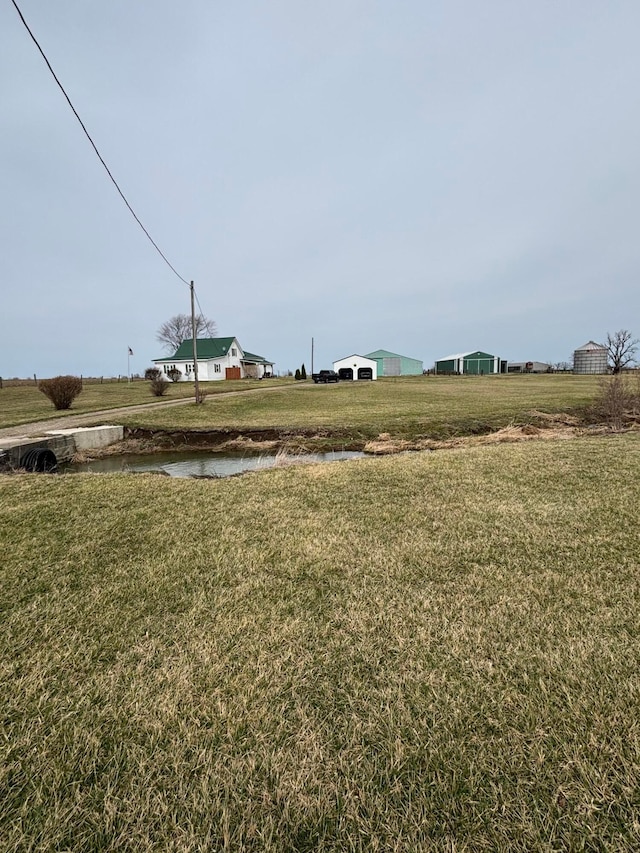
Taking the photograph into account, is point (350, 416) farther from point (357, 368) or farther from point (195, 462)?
point (357, 368)

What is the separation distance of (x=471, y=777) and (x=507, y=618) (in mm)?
1165

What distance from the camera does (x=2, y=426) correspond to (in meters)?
12.2

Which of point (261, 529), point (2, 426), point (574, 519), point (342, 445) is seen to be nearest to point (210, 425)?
point (342, 445)

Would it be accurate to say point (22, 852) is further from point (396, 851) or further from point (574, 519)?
point (574, 519)

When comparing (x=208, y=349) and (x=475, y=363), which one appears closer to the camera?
(x=208, y=349)

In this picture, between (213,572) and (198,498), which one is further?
(198,498)

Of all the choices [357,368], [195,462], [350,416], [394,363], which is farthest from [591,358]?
[195,462]

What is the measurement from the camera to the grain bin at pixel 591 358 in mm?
61312

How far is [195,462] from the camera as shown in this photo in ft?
31.9

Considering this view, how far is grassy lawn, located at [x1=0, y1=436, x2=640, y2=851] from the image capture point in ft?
4.39

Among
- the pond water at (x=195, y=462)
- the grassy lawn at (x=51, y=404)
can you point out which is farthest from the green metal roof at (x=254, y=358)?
the pond water at (x=195, y=462)

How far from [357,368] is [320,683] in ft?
153

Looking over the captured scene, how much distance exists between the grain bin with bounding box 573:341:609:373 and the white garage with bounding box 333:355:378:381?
39.8m

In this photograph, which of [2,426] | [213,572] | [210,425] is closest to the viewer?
[213,572]
